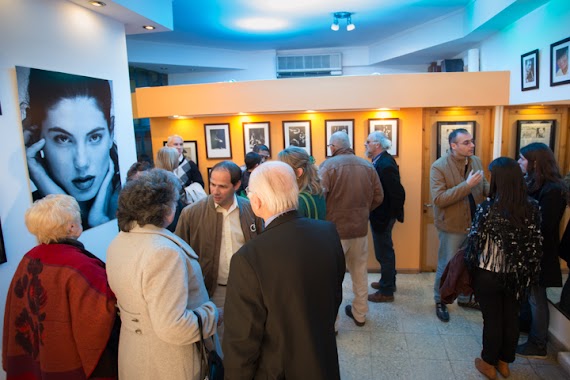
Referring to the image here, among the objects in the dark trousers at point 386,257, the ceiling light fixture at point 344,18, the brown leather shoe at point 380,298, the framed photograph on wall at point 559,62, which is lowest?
the brown leather shoe at point 380,298

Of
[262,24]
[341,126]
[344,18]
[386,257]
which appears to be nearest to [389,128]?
[341,126]

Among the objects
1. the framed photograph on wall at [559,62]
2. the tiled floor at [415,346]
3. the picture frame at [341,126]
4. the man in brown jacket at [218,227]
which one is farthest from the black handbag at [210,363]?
the framed photograph on wall at [559,62]

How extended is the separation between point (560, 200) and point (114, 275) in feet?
9.86

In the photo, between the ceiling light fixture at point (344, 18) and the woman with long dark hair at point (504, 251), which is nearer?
the woman with long dark hair at point (504, 251)

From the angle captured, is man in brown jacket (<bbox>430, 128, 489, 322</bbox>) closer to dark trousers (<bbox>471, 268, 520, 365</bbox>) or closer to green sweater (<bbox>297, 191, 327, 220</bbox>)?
dark trousers (<bbox>471, 268, 520, 365</bbox>)

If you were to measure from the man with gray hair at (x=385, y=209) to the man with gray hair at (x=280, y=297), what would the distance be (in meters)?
2.48

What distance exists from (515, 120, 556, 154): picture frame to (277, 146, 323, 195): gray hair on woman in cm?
306

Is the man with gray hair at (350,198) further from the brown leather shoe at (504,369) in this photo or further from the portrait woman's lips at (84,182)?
the portrait woman's lips at (84,182)

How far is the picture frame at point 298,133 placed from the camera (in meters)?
4.56

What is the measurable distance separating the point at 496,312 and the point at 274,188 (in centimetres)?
199

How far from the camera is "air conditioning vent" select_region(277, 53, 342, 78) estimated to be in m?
8.59

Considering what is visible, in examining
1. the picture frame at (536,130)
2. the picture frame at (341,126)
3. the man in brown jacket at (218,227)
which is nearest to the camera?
the man in brown jacket at (218,227)

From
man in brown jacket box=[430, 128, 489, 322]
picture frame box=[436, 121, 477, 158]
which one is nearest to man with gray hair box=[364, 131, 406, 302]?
man in brown jacket box=[430, 128, 489, 322]

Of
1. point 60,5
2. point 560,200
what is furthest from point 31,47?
point 560,200
